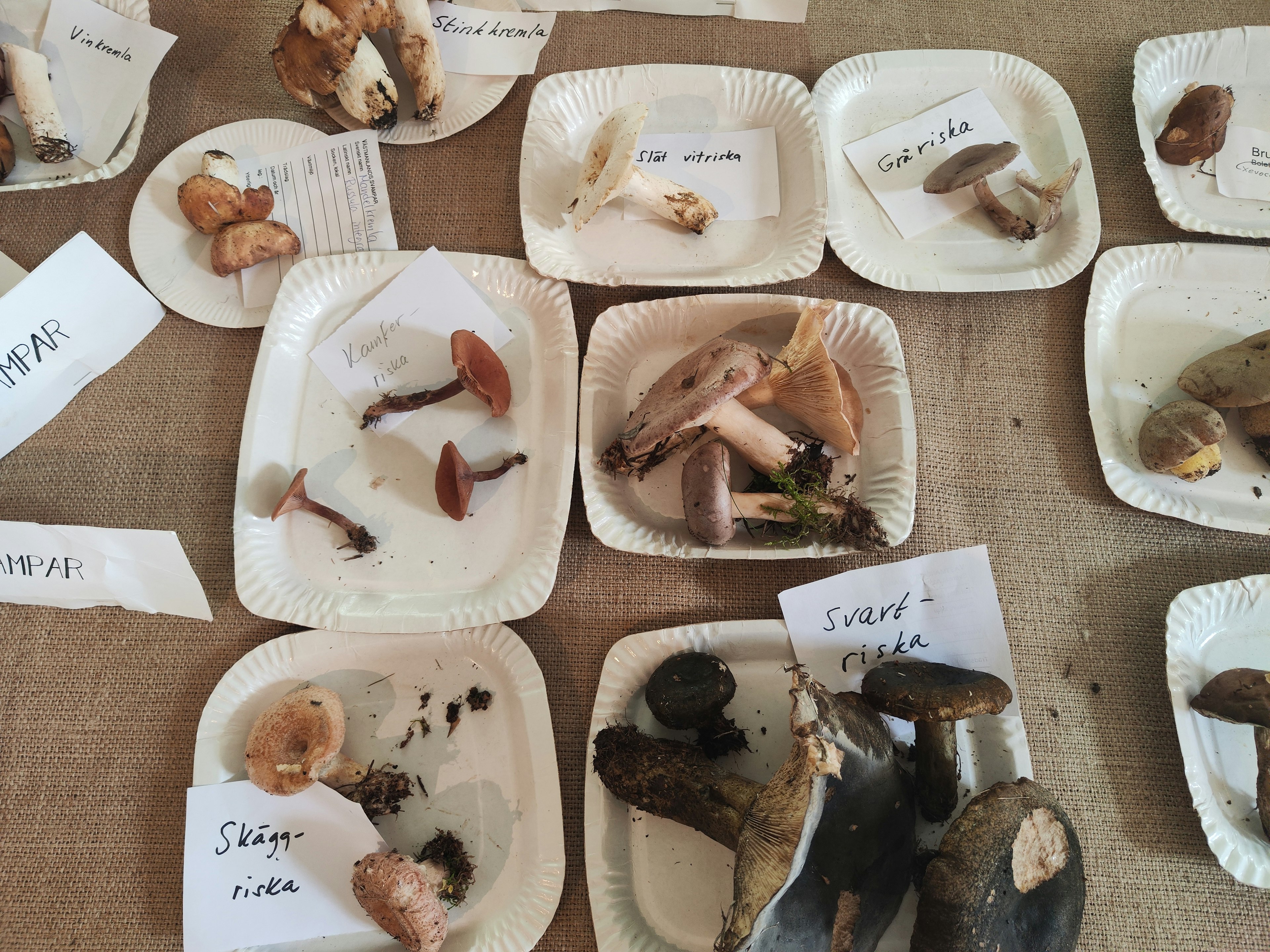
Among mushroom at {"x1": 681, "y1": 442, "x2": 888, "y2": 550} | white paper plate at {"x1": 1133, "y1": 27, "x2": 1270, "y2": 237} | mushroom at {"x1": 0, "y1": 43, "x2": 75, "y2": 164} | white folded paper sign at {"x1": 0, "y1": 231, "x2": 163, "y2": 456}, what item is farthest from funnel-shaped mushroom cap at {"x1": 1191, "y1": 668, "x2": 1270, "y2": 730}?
mushroom at {"x1": 0, "y1": 43, "x2": 75, "y2": 164}

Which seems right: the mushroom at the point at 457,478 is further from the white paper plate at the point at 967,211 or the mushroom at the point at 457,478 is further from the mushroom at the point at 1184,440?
the mushroom at the point at 1184,440

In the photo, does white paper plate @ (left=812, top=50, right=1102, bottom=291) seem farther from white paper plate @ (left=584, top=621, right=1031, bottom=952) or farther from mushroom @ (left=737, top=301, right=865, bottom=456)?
white paper plate @ (left=584, top=621, right=1031, bottom=952)

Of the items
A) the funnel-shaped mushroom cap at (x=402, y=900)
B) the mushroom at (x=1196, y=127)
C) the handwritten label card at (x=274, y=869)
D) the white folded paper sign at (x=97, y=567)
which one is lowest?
the handwritten label card at (x=274, y=869)

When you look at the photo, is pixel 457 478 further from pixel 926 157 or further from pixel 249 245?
pixel 926 157

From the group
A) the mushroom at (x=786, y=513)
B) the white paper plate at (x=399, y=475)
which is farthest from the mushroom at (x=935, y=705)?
the white paper plate at (x=399, y=475)

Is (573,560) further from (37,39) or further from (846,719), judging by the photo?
(37,39)

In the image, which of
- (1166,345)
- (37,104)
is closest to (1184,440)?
(1166,345)

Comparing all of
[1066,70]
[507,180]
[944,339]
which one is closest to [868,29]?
[1066,70]
